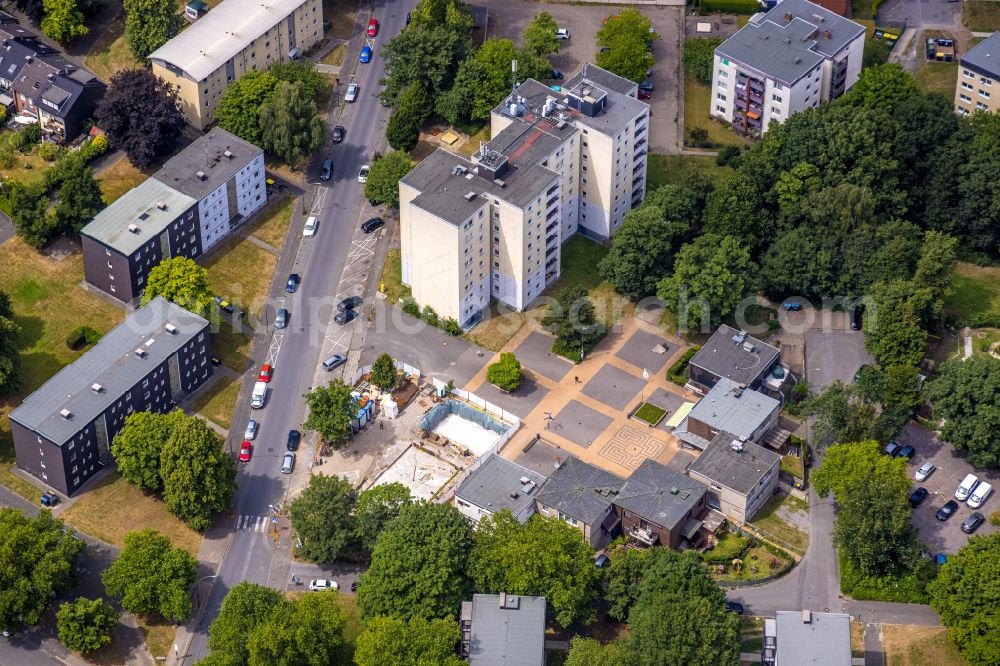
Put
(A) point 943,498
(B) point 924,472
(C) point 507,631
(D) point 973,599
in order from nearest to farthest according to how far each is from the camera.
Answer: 1. (D) point 973,599
2. (C) point 507,631
3. (A) point 943,498
4. (B) point 924,472

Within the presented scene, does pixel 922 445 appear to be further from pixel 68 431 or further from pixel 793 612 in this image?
pixel 68 431

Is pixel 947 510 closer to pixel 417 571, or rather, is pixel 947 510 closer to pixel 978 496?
pixel 978 496

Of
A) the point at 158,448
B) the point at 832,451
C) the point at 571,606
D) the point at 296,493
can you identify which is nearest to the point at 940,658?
the point at 832,451

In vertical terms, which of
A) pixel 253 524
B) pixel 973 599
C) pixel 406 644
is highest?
pixel 406 644

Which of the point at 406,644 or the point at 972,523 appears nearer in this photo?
the point at 406,644

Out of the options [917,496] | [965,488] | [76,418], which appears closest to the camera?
[917,496]

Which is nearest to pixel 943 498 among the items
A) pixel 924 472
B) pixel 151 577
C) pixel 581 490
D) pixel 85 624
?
pixel 924 472

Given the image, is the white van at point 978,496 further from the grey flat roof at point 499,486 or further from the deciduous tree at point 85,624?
the deciduous tree at point 85,624
